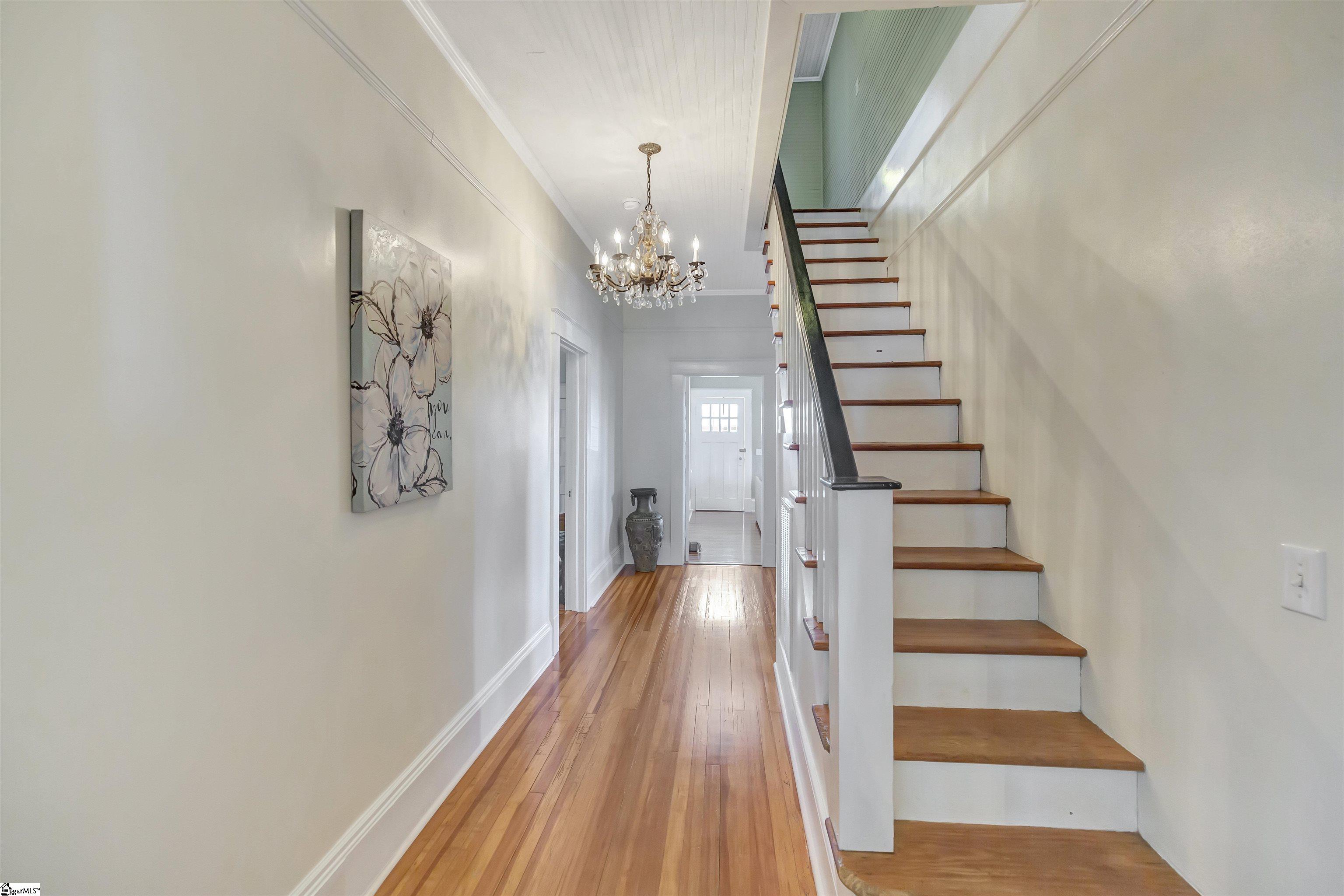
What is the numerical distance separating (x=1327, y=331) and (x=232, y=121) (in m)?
2.10

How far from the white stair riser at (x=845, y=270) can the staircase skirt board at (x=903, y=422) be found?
138 centimetres

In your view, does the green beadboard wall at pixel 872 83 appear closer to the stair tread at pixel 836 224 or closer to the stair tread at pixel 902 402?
the stair tread at pixel 836 224

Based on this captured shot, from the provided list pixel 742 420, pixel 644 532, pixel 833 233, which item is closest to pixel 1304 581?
pixel 833 233

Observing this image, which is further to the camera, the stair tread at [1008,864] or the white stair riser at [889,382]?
the white stair riser at [889,382]

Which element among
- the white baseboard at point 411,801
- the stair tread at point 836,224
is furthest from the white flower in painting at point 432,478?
the stair tread at point 836,224

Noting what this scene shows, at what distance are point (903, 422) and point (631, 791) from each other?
1899mm

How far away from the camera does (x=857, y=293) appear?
3.67 m

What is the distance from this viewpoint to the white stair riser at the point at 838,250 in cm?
403

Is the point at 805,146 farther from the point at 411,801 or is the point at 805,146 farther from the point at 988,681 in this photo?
the point at 411,801

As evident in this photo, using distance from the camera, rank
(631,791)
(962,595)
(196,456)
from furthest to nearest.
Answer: (631,791) → (962,595) → (196,456)

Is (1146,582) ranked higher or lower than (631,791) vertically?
higher

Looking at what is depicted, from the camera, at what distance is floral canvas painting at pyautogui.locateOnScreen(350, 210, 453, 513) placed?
66.9 inches

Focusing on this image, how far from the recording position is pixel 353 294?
5.55 ft

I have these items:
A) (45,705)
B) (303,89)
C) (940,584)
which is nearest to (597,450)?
(940,584)
